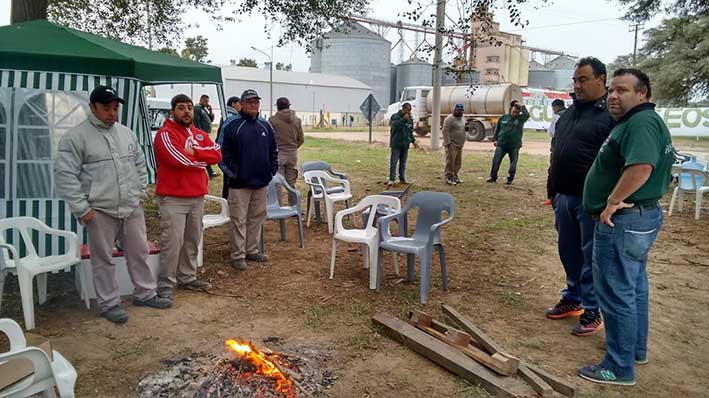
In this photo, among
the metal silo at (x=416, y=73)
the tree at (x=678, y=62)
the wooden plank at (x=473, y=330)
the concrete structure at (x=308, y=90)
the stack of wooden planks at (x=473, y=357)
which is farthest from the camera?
the metal silo at (x=416, y=73)

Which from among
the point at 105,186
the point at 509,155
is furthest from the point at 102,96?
the point at 509,155

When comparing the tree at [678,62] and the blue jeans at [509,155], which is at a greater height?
the tree at [678,62]

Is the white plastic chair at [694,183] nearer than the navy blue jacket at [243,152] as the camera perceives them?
No

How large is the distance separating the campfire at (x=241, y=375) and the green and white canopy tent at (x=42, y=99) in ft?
8.38

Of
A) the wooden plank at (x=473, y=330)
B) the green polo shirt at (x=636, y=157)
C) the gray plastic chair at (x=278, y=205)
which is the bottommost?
the wooden plank at (x=473, y=330)

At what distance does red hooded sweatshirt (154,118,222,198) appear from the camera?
172 inches

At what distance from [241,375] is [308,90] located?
143 feet

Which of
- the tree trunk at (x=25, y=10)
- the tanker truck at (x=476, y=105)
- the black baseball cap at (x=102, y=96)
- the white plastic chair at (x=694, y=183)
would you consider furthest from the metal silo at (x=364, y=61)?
the black baseball cap at (x=102, y=96)

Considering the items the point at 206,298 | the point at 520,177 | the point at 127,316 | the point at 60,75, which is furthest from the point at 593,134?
the point at 520,177

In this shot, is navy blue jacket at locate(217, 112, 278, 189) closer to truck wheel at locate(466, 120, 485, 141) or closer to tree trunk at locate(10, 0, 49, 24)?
tree trunk at locate(10, 0, 49, 24)

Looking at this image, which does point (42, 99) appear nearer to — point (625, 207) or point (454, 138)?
point (625, 207)

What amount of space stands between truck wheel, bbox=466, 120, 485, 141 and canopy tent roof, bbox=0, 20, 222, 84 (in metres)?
19.1

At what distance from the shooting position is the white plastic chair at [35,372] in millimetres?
2332

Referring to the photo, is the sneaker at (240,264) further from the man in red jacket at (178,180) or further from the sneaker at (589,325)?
the sneaker at (589,325)
